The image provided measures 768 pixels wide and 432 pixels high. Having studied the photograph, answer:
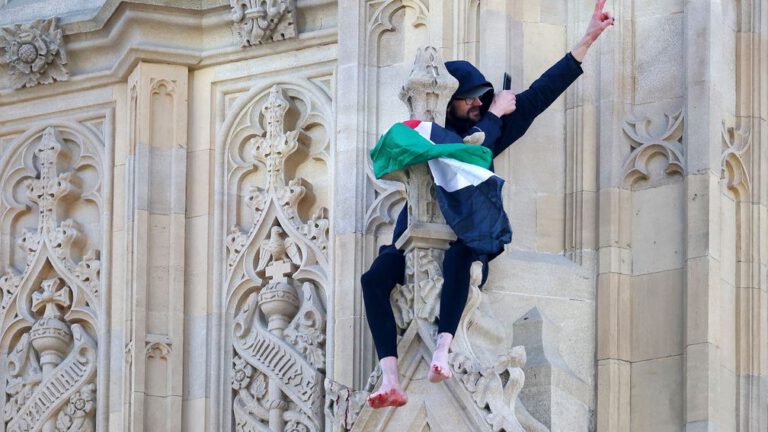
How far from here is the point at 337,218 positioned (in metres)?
17.0

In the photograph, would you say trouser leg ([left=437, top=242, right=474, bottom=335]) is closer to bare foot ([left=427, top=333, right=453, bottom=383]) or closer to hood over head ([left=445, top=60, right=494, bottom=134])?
bare foot ([left=427, top=333, right=453, bottom=383])

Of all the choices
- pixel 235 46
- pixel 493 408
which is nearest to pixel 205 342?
pixel 235 46

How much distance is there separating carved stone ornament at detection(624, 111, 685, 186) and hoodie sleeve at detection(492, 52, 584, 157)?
0.43 metres

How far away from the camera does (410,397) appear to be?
52.4 feet

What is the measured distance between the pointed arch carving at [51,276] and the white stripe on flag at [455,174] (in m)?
3.18

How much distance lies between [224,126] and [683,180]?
9.90ft

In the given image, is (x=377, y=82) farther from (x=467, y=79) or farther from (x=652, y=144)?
(x=652, y=144)

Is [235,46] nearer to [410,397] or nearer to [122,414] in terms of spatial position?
[122,414]

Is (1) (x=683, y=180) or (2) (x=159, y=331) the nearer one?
(1) (x=683, y=180)

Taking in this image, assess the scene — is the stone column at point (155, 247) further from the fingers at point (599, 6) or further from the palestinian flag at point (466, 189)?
the fingers at point (599, 6)

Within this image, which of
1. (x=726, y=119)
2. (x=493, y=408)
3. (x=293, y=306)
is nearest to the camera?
(x=493, y=408)

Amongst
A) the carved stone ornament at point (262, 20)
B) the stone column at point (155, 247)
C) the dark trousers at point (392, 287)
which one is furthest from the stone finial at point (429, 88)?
the stone column at point (155, 247)

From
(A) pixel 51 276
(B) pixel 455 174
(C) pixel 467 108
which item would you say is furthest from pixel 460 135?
(A) pixel 51 276

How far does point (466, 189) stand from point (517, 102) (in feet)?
2.47
